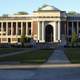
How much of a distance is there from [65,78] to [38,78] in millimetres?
1312

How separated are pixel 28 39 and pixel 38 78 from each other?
178m

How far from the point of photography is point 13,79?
63.1ft

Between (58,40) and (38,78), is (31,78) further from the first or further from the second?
(58,40)

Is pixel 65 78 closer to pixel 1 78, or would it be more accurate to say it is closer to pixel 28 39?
pixel 1 78

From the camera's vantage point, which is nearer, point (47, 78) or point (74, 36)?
point (47, 78)

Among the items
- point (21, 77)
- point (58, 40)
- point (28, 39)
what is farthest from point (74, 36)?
point (21, 77)

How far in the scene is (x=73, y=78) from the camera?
19.8 metres

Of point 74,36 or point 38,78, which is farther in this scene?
A: point 74,36

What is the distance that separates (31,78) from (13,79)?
950mm

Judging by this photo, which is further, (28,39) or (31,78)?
(28,39)

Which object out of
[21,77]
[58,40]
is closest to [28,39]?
[58,40]

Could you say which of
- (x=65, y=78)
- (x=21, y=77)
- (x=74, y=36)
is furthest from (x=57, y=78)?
(x=74, y=36)

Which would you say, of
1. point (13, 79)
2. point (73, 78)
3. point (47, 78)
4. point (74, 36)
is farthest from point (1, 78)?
point (74, 36)

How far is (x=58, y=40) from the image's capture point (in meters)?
199
